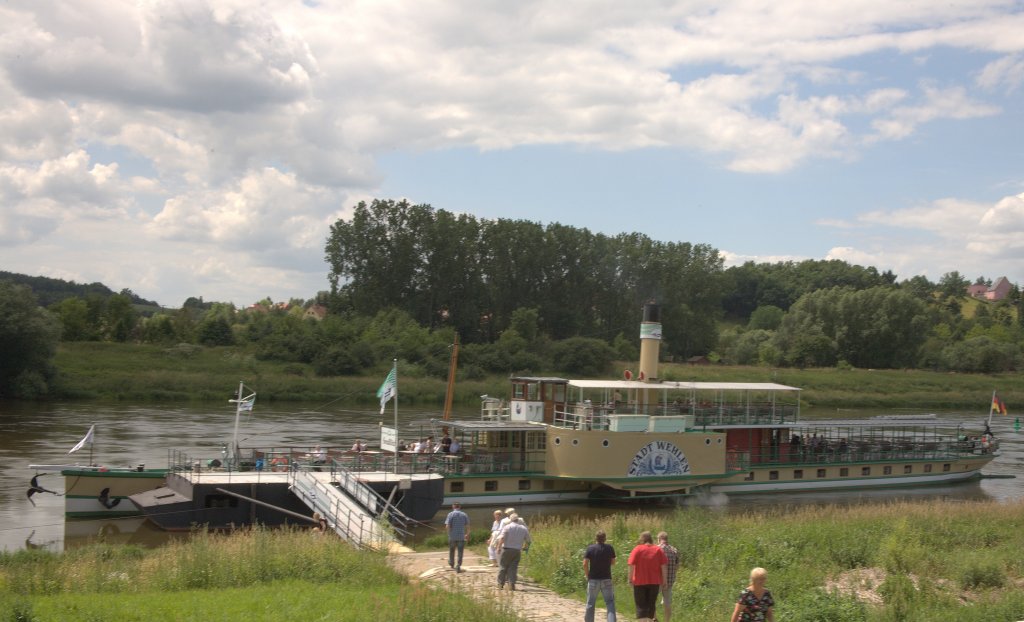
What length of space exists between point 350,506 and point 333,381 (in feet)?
149

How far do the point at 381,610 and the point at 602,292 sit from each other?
76582mm

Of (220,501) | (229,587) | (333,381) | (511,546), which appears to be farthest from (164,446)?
(511,546)

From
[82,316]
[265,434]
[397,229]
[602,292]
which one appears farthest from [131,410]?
[602,292]

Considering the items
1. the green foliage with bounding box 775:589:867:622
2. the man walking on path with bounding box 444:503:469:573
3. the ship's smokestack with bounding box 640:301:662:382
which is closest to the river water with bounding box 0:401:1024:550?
the ship's smokestack with bounding box 640:301:662:382

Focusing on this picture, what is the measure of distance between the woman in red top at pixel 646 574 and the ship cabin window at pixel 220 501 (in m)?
14.8

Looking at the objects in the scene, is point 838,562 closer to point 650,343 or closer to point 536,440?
point 536,440

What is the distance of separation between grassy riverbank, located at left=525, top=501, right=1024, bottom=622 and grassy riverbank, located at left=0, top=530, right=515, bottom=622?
3405 mm

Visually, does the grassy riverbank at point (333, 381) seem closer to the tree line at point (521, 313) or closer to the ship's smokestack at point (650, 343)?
the tree line at point (521, 313)

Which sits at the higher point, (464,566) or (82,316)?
(82,316)

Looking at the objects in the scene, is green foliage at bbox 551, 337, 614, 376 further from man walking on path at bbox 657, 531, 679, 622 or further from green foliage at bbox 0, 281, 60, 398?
man walking on path at bbox 657, 531, 679, 622

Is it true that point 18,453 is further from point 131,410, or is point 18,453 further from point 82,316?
point 82,316

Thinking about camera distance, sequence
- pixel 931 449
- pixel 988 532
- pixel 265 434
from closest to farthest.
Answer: pixel 988 532 < pixel 931 449 < pixel 265 434

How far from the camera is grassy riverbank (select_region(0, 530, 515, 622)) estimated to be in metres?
12.7

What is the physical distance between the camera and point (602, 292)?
88.4m
